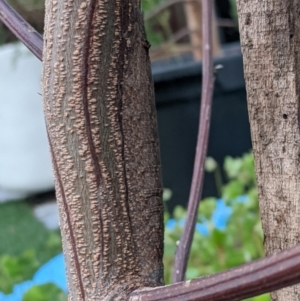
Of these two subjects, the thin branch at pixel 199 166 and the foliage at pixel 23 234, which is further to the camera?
the foliage at pixel 23 234

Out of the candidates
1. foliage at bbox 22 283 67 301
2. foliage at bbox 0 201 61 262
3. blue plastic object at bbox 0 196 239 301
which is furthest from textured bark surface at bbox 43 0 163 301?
foliage at bbox 0 201 61 262

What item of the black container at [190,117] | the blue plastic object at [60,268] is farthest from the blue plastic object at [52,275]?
the black container at [190,117]

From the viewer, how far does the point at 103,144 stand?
22 cm

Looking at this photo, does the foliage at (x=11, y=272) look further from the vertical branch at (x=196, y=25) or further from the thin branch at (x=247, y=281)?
the vertical branch at (x=196, y=25)

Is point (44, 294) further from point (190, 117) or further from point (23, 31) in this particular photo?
point (190, 117)

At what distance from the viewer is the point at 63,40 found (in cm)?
20

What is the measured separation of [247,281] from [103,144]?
0.10 metres

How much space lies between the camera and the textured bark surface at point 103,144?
0.21 m

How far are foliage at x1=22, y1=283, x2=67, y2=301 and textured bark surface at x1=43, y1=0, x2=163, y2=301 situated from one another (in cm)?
42

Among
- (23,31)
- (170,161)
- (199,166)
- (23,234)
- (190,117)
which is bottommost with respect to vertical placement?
(23,234)

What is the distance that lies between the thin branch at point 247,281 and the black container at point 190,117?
112cm

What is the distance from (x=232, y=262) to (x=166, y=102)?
0.67m

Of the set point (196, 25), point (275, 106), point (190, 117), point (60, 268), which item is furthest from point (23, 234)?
point (275, 106)

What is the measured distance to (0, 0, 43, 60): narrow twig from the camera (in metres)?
0.27
